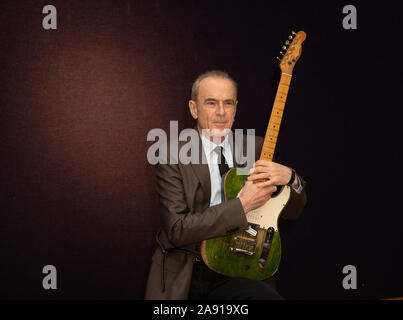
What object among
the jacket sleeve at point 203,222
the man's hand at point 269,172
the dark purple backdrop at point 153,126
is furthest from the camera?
the dark purple backdrop at point 153,126

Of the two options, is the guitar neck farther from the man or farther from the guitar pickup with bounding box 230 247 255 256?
the guitar pickup with bounding box 230 247 255 256

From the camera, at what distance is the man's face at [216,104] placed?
175 centimetres

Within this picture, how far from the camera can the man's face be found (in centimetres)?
175

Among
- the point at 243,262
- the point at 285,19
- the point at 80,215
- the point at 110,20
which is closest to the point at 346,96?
the point at 285,19

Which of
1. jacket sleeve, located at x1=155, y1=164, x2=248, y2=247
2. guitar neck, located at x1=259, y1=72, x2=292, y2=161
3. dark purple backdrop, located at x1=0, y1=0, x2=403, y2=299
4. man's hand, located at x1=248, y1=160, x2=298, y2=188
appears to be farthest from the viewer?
dark purple backdrop, located at x1=0, y1=0, x2=403, y2=299

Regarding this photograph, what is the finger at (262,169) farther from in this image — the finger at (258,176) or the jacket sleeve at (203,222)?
the jacket sleeve at (203,222)

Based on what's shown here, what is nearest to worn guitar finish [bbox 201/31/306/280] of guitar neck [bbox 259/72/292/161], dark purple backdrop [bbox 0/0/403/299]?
guitar neck [bbox 259/72/292/161]

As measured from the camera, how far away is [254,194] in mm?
1620

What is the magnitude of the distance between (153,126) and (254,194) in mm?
903

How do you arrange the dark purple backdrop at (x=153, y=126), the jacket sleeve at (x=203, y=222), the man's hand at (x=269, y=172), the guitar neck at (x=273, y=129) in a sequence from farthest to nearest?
the dark purple backdrop at (x=153, y=126) < the guitar neck at (x=273, y=129) < the man's hand at (x=269, y=172) < the jacket sleeve at (x=203, y=222)

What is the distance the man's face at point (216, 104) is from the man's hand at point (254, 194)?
1.15 feet

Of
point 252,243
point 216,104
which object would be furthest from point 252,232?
point 216,104

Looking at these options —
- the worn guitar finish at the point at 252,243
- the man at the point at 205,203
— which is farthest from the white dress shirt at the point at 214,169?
the worn guitar finish at the point at 252,243

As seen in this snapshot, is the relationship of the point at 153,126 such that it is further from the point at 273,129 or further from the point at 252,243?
the point at 252,243
